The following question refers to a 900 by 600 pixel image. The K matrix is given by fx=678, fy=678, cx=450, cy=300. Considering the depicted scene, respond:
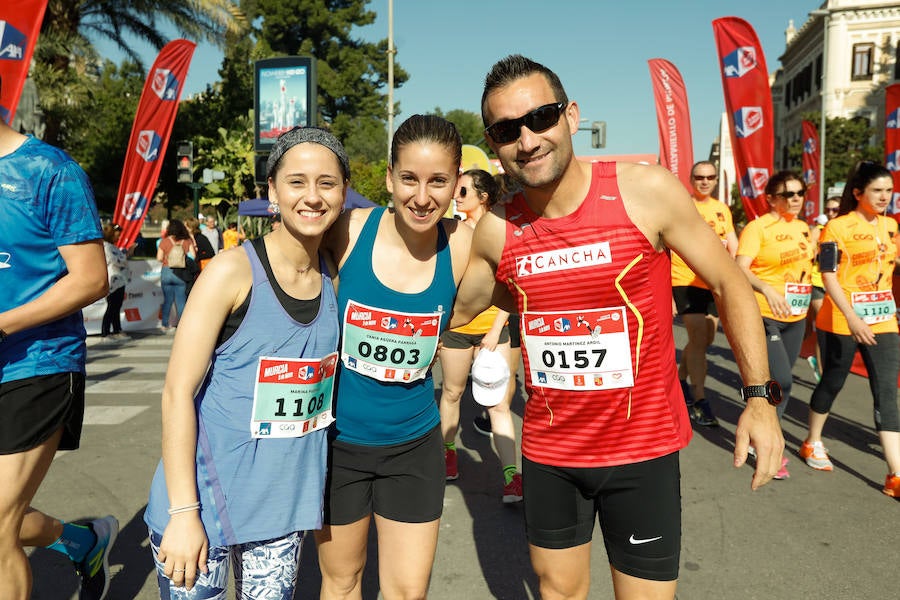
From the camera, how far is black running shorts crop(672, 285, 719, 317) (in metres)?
5.97

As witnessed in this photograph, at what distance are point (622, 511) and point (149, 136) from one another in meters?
10.5

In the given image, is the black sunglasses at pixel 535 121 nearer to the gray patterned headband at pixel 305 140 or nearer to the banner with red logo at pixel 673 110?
the gray patterned headband at pixel 305 140

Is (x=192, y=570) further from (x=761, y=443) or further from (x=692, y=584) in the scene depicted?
(x=692, y=584)

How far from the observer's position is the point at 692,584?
3.19 meters

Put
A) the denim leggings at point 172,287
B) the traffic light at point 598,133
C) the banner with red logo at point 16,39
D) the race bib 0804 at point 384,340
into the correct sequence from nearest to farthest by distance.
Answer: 1. the race bib 0804 at point 384,340
2. the banner with red logo at point 16,39
3. the denim leggings at point 172,287
4. the traffic light at point 598,133

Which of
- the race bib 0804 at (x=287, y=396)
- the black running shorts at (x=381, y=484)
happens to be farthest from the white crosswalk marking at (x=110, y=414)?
the race bib 0804 at (x=287, y=396)

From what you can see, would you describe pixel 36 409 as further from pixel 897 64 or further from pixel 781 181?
pixel 897 64

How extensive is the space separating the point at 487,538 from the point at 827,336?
9.39 feet

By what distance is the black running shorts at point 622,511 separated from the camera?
A: 2066 millimetres

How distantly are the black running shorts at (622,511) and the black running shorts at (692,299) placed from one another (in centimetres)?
416

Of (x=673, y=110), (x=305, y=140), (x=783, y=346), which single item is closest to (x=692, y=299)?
(x=783, y=346)

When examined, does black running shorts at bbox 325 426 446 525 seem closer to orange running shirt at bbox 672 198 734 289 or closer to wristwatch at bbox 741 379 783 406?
wristwatch at bbox 741 379 783 406

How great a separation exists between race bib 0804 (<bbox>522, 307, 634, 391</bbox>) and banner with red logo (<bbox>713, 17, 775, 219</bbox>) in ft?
24.7

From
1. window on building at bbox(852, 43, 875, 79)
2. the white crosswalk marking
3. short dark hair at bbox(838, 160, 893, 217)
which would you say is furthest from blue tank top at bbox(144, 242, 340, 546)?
window on building at bbox(852, 43, 875, 79)
